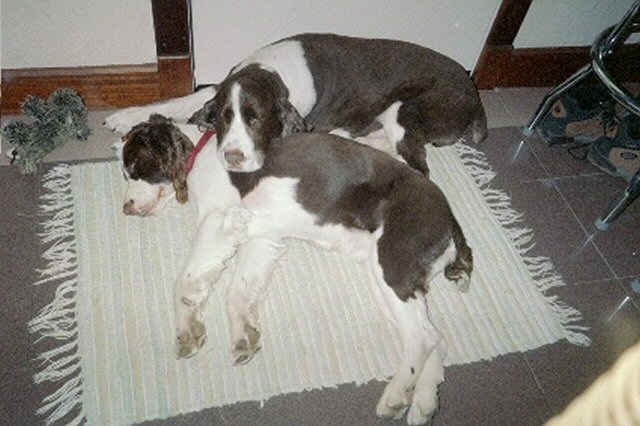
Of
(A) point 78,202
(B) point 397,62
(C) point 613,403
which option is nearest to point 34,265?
(A) point 78,202

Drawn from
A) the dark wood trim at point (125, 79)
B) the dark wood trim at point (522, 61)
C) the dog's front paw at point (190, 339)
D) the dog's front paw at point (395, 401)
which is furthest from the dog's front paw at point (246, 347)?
the dark wood trim at point (522, 61)

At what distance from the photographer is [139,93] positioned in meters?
3.17

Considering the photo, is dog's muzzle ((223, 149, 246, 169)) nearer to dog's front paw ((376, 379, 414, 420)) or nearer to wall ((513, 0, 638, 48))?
dog's front paw ((376, 379, 414, 420))

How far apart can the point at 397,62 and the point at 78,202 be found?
5.93 feet

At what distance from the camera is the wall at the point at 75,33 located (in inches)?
109

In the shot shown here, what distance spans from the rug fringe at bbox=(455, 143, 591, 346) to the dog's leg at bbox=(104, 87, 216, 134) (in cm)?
156

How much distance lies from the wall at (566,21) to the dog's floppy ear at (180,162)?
231 cm

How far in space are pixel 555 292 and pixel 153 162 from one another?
6.71ft

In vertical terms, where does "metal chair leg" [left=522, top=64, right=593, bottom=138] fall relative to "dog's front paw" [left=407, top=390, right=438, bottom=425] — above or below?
above

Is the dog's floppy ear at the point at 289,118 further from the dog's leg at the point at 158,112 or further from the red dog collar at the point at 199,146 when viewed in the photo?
the dog's leg at the point at 158,112

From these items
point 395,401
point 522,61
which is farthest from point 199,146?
point 522,61

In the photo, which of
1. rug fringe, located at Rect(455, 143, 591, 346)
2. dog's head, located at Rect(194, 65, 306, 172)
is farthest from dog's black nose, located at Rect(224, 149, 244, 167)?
rug fringe, located at Rect(455, 143, 591, 346)

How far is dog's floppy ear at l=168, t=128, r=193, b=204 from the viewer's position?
2404 millimetres

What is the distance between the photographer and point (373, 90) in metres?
2.91
